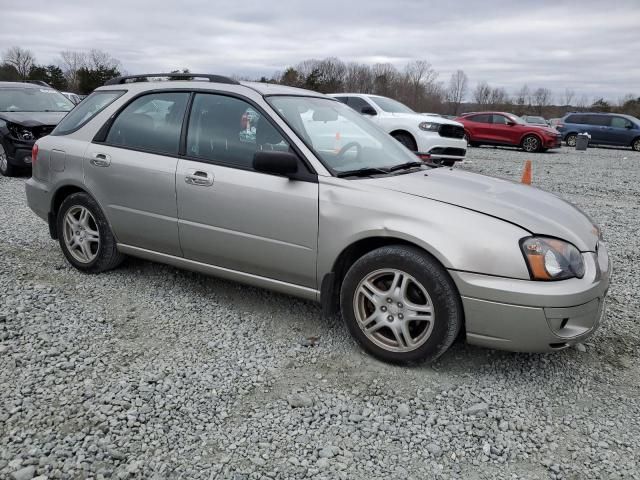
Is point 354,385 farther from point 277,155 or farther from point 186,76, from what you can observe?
point 186,76

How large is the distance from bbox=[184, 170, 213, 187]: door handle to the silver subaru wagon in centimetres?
1

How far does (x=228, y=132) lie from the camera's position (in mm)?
3811

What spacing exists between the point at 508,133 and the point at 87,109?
1821cm

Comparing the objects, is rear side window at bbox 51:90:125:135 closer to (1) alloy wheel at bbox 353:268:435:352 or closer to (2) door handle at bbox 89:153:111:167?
(2) door handle at bbox 89:153:111:167

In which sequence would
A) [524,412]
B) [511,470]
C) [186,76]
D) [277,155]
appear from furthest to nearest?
[186,76] → [277,155] → [524,412] → [511,470]

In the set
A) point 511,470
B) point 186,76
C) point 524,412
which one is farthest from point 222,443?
point 186,76

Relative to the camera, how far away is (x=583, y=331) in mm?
2984

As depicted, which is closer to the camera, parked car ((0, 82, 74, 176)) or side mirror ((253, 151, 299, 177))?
side mirror ((253, 151, 299, 177))

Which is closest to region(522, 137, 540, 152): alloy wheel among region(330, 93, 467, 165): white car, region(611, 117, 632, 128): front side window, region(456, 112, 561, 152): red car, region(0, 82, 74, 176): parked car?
region(456, 112, 561, 152): red car

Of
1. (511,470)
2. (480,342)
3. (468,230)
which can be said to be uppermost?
(468,230)

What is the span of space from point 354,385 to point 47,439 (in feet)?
5.17

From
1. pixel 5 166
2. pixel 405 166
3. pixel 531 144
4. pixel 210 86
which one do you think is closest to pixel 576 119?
pixel 531 144

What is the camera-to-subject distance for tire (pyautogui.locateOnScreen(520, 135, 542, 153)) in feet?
64.7

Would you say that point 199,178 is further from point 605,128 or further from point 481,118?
point 605,128
